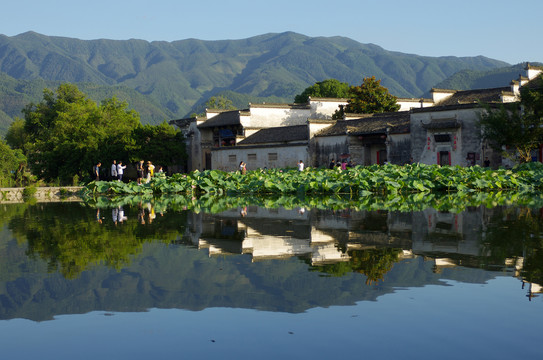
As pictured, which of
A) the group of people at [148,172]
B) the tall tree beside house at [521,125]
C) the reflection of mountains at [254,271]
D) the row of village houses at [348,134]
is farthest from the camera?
the row of village houses at [348,134]

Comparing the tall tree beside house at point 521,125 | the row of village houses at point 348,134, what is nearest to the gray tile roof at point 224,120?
the row of village houses at point 348,134

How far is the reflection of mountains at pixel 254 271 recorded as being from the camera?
583 centimetres

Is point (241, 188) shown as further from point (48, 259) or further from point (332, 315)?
point (332, 315)

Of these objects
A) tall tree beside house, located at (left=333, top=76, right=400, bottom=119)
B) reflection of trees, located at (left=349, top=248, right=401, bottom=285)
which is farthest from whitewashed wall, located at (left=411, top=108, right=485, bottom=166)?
reflection of trees, located at (left=349, top=248, right=401, bottom=285)

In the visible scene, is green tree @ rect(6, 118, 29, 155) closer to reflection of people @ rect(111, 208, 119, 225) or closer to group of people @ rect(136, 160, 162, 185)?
group of people @ rect(136, 160, 162, 185)

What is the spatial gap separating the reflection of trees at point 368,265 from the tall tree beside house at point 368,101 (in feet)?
142

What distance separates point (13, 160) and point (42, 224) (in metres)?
50.7

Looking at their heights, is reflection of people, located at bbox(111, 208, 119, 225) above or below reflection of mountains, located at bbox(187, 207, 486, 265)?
→ above

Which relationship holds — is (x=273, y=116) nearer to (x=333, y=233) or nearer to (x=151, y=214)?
(x=151, y=214)

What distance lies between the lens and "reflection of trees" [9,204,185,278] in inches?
320

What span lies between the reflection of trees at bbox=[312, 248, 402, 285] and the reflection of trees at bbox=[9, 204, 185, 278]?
254 cm

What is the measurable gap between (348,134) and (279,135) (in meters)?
6.83

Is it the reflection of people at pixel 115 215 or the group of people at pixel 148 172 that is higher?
the group of people at pixel 148 172

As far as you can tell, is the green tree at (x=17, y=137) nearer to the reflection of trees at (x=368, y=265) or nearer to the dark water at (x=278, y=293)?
the dark water at (x=278, y=293)
